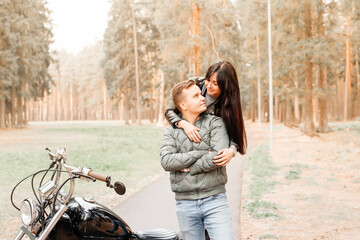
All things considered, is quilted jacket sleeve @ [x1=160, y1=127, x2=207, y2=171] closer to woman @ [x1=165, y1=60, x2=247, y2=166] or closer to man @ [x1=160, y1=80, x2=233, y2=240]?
man @ [x1=160, y1=80, x2=233, y2=240]

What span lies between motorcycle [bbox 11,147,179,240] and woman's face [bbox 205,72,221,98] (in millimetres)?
1018

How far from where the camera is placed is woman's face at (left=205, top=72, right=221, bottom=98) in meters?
3.00

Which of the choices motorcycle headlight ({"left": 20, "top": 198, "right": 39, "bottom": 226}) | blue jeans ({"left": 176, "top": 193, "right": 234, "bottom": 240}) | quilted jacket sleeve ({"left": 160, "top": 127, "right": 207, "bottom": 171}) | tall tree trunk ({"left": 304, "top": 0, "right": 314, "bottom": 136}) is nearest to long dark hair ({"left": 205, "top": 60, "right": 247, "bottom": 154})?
quilted jacket sleeve ({"left": 160, "top": 127, "right": 207, "bottom": 171})

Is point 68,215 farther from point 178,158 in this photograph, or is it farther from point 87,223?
point 178,158

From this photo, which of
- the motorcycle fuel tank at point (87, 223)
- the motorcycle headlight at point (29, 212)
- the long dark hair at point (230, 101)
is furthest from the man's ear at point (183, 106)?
the motorcycle headlight at point (29, 212)

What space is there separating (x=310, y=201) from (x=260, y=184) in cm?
179

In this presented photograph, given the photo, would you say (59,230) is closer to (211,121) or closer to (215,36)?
(211,121)

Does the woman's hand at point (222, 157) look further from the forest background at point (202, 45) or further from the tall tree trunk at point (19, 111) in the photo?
the tall tree trunk at point (19, 111)

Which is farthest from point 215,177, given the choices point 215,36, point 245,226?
point 215,36

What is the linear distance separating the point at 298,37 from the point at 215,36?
538 cm

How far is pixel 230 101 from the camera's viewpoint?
118 inches

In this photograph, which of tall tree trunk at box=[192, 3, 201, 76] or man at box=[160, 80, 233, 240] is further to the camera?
tall tree trunk at box=[192, 3, 201, 76]

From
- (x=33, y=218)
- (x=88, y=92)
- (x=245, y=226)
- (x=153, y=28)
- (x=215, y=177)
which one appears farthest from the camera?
(x=88, y=92)

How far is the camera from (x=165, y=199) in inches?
322
